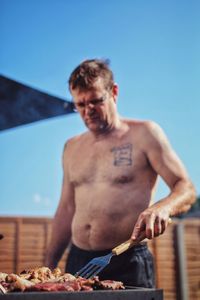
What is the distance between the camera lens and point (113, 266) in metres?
2.25

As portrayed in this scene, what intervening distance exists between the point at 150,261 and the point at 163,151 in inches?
28.6

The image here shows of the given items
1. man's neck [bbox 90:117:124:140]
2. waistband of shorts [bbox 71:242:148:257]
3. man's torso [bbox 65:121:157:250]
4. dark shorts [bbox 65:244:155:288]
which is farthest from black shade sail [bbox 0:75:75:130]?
dark shorts [bbox 65:244:155:288]

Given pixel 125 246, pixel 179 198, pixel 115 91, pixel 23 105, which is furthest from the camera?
pixel 23 105

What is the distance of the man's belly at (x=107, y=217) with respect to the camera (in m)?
2.36

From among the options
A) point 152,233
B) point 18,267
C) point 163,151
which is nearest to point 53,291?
point 152,233

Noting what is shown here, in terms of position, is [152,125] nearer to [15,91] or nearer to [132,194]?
[132,194]

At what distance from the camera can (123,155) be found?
8.63ft

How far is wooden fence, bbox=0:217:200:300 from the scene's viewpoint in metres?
4.34

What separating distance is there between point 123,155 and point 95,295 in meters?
1.61

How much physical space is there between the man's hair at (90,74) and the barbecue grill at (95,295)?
1957mm

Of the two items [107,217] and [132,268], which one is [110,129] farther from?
[132,268]

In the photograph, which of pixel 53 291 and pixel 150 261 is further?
pixel 150 261

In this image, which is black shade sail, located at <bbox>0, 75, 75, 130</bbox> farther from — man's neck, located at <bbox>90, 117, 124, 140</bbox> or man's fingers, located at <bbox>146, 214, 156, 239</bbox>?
man's fingers, located at <bbox>146, 214, 156, 239</bbox>

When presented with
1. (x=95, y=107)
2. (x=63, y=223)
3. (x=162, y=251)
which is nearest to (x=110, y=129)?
(x=95, y=107)
